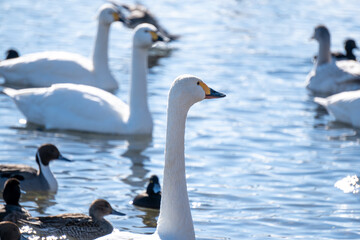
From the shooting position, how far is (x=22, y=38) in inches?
715

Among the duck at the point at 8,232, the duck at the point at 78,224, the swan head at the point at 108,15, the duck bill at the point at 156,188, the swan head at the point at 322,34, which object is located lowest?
the duck at the point at 78,224

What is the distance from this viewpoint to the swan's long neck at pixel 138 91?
11.9 meters

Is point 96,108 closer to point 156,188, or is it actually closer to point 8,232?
point 156,188

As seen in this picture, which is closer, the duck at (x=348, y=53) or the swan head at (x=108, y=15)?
the swan head at (x=108, y=15)

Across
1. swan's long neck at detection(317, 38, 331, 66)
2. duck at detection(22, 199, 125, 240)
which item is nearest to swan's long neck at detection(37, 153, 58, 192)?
duck at detection(22, 199, 125, 240)

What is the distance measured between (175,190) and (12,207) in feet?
7.98

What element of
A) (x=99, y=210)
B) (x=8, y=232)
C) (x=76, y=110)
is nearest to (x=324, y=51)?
(x=76, y=110)

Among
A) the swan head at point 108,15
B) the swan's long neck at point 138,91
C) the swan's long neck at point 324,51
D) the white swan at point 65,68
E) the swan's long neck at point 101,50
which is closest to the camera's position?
the swan's long neck at point 138,91

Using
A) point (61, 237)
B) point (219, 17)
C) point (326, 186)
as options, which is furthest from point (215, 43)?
point (61, 237)

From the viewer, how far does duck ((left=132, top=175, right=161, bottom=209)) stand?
9.05 m

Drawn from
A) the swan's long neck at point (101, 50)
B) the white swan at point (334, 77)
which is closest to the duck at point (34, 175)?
the swan's long neck at point (101, 50)

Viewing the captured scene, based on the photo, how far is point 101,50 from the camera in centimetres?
1452

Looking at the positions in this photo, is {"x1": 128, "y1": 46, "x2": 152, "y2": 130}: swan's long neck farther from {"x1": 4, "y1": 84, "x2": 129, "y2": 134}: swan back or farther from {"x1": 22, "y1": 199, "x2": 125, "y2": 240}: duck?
{"x1": 22, "y1": 199, "x2": 125, "y2": 240}: duck

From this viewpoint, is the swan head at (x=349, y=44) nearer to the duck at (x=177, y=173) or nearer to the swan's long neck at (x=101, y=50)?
the swan's long neck at (x=101, y=50)
